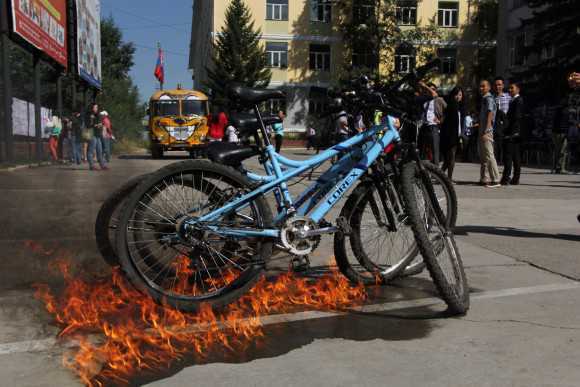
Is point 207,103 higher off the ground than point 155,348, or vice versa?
point 207,103

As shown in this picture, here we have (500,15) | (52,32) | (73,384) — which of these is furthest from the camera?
(500,15)

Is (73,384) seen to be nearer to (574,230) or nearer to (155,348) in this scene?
(155,348)

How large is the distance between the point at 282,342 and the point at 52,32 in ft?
66.5

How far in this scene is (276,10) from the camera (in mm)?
43688

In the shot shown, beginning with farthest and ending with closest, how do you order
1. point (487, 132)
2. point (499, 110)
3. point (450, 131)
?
point (499, 110) < point (487, 132) < point (450, 131)

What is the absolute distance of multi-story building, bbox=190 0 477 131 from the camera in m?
43.7

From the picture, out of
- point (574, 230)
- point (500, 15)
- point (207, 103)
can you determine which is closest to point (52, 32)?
point (207, 103)

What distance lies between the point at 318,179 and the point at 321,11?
42.5m

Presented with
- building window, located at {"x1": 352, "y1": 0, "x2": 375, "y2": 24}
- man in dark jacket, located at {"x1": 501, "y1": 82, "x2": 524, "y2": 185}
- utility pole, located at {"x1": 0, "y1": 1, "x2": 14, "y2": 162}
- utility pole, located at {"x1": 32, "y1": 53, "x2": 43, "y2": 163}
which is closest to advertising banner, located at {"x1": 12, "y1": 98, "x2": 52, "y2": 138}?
utility pole, located at {"x1": 32, "y1": 53, "x2": 43, "y2": 163}

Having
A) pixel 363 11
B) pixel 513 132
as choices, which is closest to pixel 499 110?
pixel 513 132

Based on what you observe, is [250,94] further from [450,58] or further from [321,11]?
[450,58]

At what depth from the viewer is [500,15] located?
38656 millimetres

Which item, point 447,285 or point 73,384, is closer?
point 73,384

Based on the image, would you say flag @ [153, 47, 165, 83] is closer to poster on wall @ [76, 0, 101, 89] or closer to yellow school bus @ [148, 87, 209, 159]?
poster on wall @ [76, 0, 101, 89]
